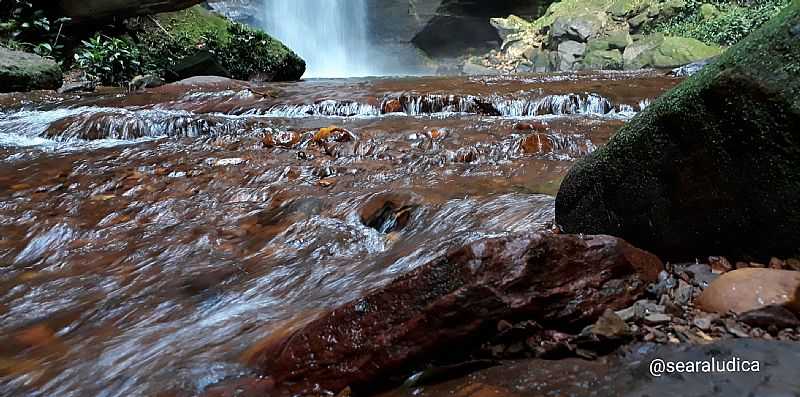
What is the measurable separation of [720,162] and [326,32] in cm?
3055

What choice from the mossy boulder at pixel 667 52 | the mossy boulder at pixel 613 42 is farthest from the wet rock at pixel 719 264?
the mossy boulder at pixel 613 42

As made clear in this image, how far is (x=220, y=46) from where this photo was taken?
15266 mm

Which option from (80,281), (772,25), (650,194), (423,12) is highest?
(423,12)

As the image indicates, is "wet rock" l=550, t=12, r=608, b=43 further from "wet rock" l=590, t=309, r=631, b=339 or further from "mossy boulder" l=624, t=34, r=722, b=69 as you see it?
"wet rock" l=590, t=309, r=631, b=339

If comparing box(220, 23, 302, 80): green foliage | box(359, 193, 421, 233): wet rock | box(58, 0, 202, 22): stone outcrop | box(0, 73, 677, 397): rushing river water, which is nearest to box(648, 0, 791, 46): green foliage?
box(0, 73, 677, 397): rushing river water

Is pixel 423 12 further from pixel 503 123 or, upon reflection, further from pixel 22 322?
pixel 22 322

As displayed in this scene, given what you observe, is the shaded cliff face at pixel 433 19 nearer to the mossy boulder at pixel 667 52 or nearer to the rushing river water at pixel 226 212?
the mossy boulder at pixel 667 52

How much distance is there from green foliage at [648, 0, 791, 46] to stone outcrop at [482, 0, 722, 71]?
52 centimetres

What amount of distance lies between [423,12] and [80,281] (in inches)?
1157

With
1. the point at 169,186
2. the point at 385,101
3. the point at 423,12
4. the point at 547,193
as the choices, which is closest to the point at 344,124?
the point at 385,101

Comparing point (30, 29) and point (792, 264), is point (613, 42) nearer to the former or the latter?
point (30, 29)

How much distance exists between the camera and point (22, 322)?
8.48ft

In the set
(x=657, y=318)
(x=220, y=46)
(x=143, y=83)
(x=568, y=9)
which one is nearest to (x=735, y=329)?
(x=657, y=318)

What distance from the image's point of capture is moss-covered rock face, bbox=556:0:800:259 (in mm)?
1757
